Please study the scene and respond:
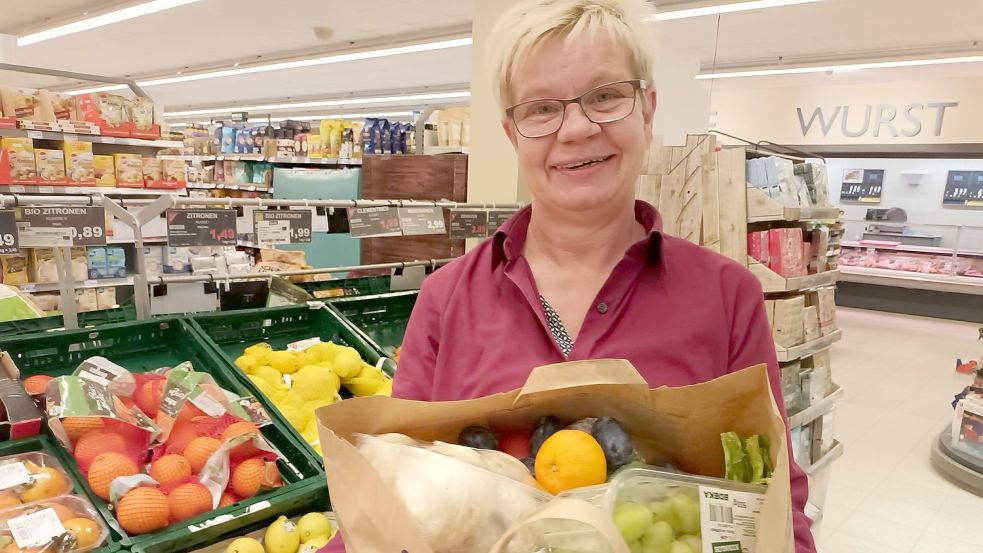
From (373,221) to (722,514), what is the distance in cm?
212

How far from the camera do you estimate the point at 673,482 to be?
2.23ft

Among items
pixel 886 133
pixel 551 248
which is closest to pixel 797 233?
pixel 551 248

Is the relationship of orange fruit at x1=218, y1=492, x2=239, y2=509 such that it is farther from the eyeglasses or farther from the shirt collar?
the eyeglasses

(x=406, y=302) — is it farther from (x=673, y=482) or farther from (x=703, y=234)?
(x=673, y=482)

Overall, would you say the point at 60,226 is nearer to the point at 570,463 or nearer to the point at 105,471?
the point at 105,471

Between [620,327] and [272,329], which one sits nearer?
[620,327]

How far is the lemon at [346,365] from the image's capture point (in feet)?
7.23

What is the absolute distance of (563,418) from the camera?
803 mm

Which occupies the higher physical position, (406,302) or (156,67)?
(156,67)

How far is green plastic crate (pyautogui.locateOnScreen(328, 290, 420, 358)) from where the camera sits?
274 cm

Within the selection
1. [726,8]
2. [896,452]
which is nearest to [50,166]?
[726,8]

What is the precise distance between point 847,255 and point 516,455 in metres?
10.7

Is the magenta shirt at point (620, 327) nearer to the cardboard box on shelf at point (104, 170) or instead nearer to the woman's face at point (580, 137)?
the woman's face at point (580, 137)

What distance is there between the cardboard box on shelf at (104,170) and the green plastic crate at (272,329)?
3932 millimetres
